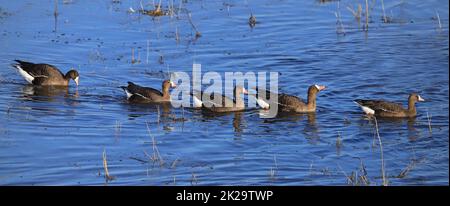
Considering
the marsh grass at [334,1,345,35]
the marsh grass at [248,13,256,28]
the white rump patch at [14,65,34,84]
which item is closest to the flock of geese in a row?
the white rump patch at [14,65,34,84]

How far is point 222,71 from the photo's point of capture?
18234mm

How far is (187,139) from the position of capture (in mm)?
14156

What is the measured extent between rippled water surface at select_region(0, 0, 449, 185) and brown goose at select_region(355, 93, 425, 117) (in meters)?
0.17

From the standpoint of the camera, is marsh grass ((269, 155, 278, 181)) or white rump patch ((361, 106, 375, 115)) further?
white rump patch ((361, 106, 375, 115))

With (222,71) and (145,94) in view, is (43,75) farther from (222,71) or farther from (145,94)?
(222,71)

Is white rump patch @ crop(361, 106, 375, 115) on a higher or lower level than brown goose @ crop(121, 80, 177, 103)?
lower

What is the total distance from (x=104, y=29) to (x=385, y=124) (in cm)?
792

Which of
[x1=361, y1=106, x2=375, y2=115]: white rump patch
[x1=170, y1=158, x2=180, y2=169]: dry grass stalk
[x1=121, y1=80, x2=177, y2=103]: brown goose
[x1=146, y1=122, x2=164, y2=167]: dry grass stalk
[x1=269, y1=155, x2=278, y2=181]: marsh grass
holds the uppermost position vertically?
[x1=121, y1=80, x2=177, y2=103]: brown goose

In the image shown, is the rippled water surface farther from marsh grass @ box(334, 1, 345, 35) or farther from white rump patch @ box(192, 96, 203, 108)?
white rump patch @ box(192, 96, 203, 108)

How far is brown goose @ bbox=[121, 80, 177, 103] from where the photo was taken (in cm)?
1642

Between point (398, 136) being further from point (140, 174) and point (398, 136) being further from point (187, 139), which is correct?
point (140, 174)

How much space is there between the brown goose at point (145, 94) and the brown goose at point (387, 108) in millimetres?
3440

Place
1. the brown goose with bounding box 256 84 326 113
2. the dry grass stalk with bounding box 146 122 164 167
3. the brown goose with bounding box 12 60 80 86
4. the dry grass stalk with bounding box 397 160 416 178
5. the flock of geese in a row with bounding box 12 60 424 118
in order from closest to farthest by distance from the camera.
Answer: the dry grass stalk with bounding box 397 160 416 178
the dry grass stalk with bounding box 146 122 164 167
the flock of geese in a row with bounding box 12 60 424 118
the brown goose with bounding box 256 84 326 113
the brown goose with bounding box 12 60 80 86

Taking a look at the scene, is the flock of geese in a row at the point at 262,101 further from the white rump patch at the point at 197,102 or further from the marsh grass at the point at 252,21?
the marsh grass at the point at 252,21
